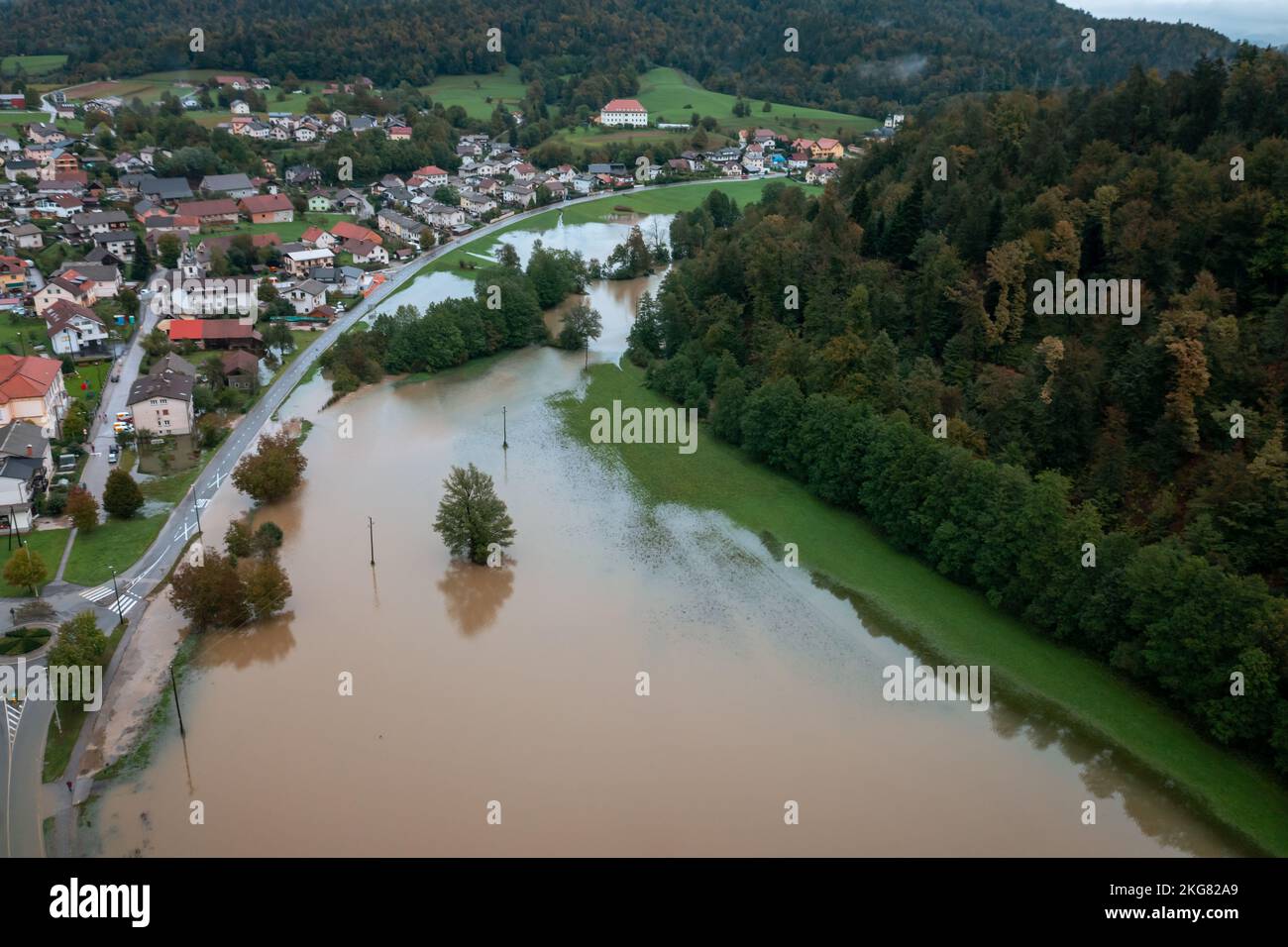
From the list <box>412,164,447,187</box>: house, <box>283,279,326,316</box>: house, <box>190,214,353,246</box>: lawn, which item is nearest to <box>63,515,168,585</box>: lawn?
<box>283,279,326,316</box>: house

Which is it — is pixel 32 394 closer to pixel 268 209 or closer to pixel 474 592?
pixel 474 592

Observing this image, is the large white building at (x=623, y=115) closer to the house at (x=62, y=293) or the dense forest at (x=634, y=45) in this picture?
the dense forest at (x=634, y=45)

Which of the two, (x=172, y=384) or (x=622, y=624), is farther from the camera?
(x=172, y=384)

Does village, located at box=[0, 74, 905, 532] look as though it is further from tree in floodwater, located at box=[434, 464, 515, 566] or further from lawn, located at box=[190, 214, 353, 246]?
tree in floodwater, located at box=[434, 464, 515, 566]

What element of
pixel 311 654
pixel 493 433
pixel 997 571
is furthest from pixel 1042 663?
pixel 493 433

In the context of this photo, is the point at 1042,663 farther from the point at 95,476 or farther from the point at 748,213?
the point at 748,213

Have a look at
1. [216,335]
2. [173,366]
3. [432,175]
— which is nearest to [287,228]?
[432,175]

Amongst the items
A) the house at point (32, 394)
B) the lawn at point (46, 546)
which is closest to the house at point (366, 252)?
the house at point (32, 394)
